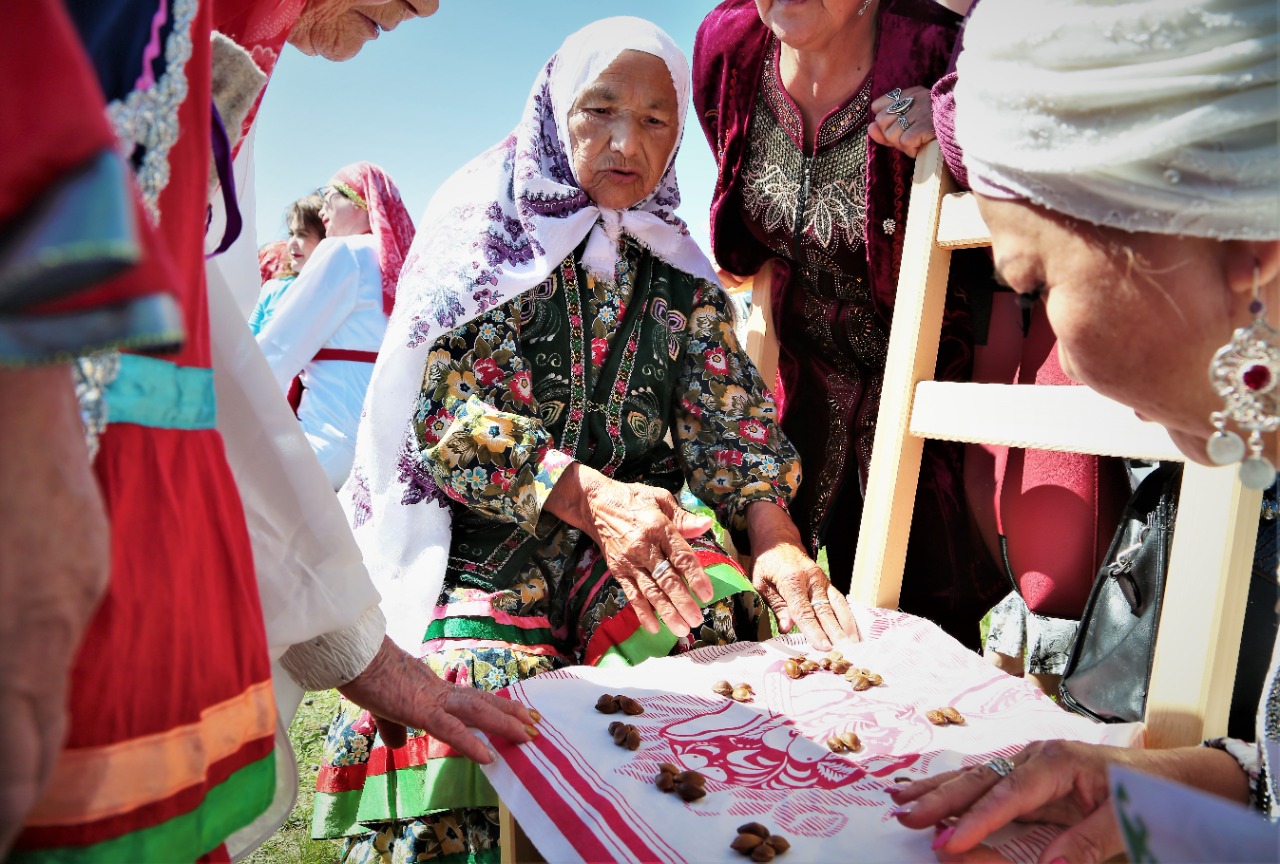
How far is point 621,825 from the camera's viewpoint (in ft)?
3.33

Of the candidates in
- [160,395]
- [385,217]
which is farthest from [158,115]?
[385,217]

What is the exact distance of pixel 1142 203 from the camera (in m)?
0.76

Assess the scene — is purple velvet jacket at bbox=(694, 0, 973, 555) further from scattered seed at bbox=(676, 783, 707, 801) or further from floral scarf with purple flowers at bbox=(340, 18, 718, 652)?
scattered seed at bbox=(676, 783, 707, 801)

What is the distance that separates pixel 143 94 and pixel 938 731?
1236mm

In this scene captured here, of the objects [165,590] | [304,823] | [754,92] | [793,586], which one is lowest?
[304,823]

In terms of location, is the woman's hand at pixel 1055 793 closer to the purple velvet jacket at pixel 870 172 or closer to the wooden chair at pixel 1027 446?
the wooden chair at pixel 1027 446

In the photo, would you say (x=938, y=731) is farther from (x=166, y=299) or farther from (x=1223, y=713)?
(x=166, y=299)

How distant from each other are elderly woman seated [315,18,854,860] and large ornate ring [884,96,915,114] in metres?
0.48

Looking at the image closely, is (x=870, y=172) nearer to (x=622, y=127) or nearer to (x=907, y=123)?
(x=907, y=123)

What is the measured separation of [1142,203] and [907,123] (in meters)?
1.14

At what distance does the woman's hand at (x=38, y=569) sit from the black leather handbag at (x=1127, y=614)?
146 centimetres

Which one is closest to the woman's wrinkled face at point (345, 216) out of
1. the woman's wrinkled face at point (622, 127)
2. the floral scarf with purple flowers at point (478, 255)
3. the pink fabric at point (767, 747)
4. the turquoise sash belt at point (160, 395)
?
the floral scarf with purple flowers at point (478, 255)

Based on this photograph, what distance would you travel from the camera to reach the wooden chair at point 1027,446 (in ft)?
3.91

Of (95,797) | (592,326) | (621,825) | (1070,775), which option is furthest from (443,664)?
(1070,775)
